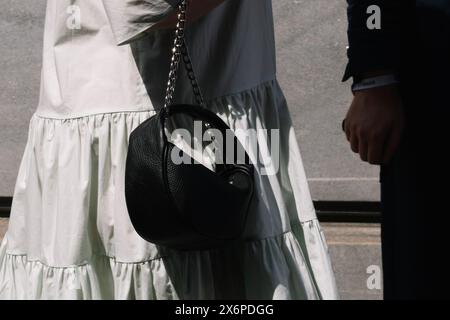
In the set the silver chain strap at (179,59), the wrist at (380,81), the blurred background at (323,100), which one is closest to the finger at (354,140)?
the wrist at (380,81)

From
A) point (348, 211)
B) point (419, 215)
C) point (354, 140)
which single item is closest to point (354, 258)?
point (348, 211)

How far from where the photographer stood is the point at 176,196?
6.11ft

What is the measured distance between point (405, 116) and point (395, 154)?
101 mm

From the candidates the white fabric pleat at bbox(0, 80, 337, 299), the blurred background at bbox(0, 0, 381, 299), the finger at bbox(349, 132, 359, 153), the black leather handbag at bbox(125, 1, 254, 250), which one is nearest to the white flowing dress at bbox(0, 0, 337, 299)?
the white fabric pleat at bbox(0, 80, 337, 299)

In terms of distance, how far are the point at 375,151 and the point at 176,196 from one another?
0.44 m

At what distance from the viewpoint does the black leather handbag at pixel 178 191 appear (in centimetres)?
187

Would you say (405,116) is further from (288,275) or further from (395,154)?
(288,275)

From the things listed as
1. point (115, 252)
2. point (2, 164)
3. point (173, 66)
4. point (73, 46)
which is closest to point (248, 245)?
point (115, 252)

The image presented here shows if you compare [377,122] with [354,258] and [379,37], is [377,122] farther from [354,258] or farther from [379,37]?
[354,258]

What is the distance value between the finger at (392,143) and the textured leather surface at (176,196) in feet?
0.96

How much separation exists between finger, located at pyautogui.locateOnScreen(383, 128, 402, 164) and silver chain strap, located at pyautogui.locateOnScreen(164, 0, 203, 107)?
408mm
